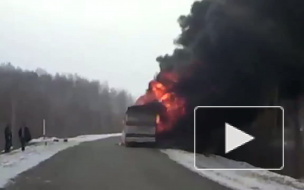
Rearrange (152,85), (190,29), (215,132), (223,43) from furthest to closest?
1. (152,85)
2. (190,29)
3. (223,43)
4. (215,132)

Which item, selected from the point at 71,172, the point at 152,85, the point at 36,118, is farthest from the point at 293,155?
the point at 36,118

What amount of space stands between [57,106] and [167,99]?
51.2m

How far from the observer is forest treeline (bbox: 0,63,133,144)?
240 ft

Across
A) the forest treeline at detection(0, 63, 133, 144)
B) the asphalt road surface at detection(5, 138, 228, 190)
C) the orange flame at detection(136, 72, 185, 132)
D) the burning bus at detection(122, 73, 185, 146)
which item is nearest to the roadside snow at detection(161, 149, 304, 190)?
the asphalt road surface at detection(5, 138, 228, 190)

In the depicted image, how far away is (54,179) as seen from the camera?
66.0 ft

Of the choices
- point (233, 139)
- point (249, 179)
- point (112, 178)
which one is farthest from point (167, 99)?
point (233, 139)

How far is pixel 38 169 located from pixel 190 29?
2300 cm

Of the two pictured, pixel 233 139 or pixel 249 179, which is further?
pixel 249 179

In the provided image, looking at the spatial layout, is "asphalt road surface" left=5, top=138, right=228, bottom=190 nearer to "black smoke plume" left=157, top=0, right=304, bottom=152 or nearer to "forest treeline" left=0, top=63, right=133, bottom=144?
"black smoke plume" left=157, top=0, right=304, bottom=152

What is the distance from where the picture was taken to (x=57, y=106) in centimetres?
9288

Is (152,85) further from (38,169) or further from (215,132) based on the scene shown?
(38,169)
